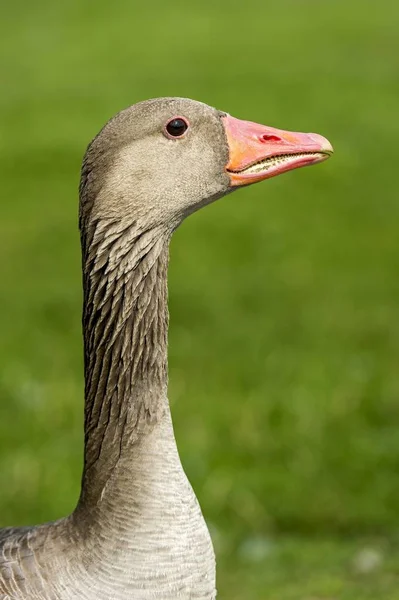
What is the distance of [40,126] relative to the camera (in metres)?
15.0

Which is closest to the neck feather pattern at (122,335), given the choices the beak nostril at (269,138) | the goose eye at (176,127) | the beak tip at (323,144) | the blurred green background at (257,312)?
the goose eye at (176,127)

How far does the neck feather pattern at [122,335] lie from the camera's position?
124 inches

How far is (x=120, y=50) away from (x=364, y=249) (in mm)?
10018

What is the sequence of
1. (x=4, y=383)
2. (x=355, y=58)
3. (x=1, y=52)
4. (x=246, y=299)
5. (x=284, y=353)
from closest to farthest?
1. (x=4, y=383)
2. (x=284, y=353)
3. (x=246, y=299)
4. (x=355, y=58)
5. (x=1, y=52)

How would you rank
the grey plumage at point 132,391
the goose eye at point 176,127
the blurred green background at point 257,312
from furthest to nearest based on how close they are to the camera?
the blurred green background at point 257,312 < the goose eye at point 176,127 < the grey plumage at point 132,391

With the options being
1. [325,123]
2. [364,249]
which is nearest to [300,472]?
[364,249]

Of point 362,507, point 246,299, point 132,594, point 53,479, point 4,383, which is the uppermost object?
point 246,299

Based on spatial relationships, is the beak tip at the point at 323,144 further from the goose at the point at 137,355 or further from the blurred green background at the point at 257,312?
the blurred green background at the point at 257,312

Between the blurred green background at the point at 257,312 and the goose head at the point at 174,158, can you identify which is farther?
the blurred green background at the point at 257,312

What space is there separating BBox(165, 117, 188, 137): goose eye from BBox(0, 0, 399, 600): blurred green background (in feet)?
8.89

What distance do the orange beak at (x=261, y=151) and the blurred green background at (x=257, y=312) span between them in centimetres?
255

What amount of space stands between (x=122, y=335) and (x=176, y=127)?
2.12 ft

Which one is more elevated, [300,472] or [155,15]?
[155,15]

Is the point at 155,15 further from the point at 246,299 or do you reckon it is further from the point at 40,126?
the point at 246,299
